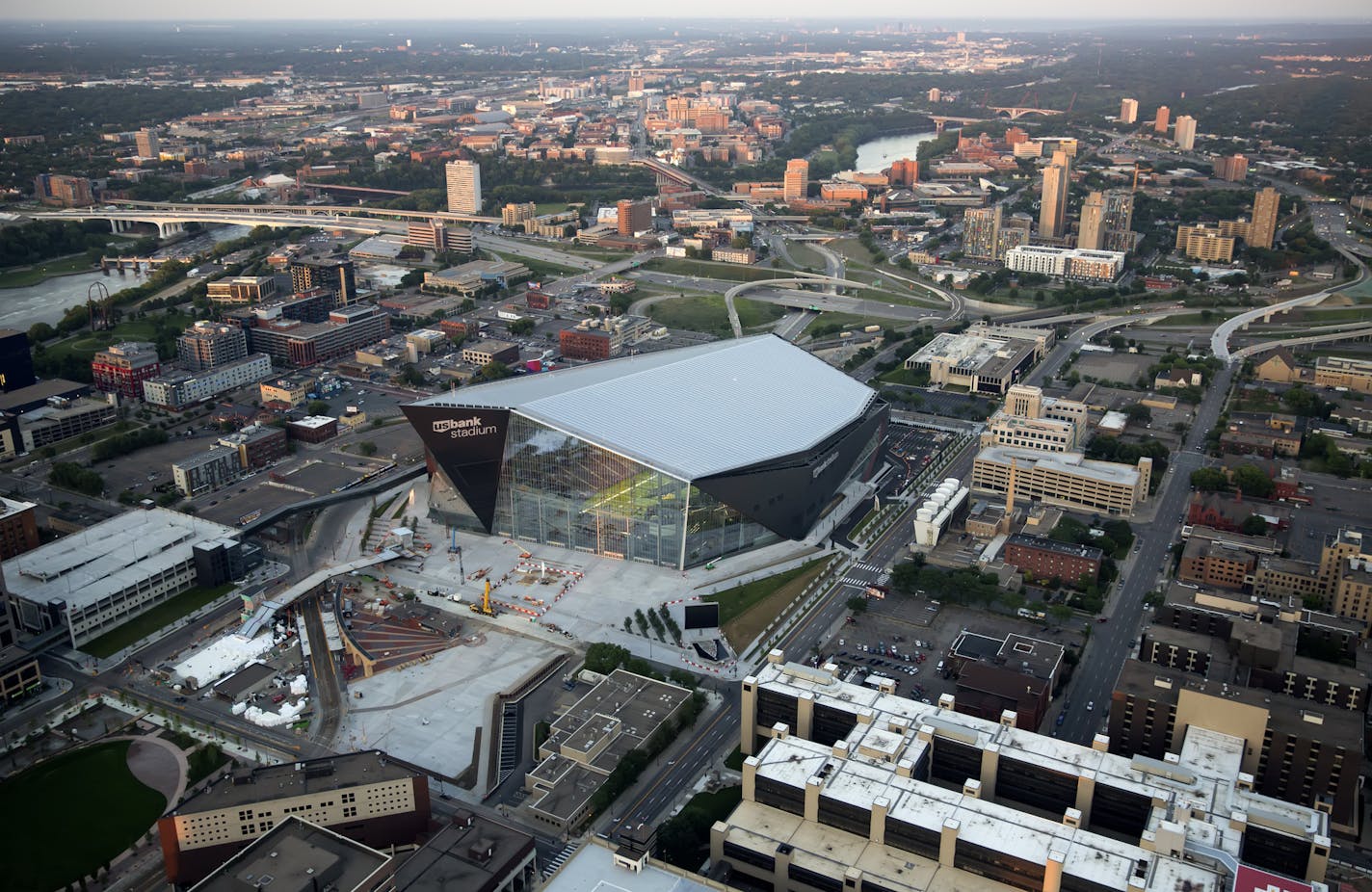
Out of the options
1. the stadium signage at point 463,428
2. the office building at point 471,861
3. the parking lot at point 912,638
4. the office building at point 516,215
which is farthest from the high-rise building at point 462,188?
the office building at point 471,861

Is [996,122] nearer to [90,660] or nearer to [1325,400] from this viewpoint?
[1325,400]

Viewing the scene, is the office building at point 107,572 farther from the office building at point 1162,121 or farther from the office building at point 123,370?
the office building at point 1162,121

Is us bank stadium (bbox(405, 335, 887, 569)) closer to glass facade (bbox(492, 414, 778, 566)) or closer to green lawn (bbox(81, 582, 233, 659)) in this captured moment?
glass facade (bbox(492, 414, 778, 566))

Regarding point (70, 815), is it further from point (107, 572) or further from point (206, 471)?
point (206, 471)

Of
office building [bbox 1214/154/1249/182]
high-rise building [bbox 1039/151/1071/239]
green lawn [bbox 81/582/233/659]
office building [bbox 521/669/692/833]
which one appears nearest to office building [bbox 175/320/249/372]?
green lawn [bbox 81/582/233/659]

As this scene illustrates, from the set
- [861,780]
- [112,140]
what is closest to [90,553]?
[861,780]
